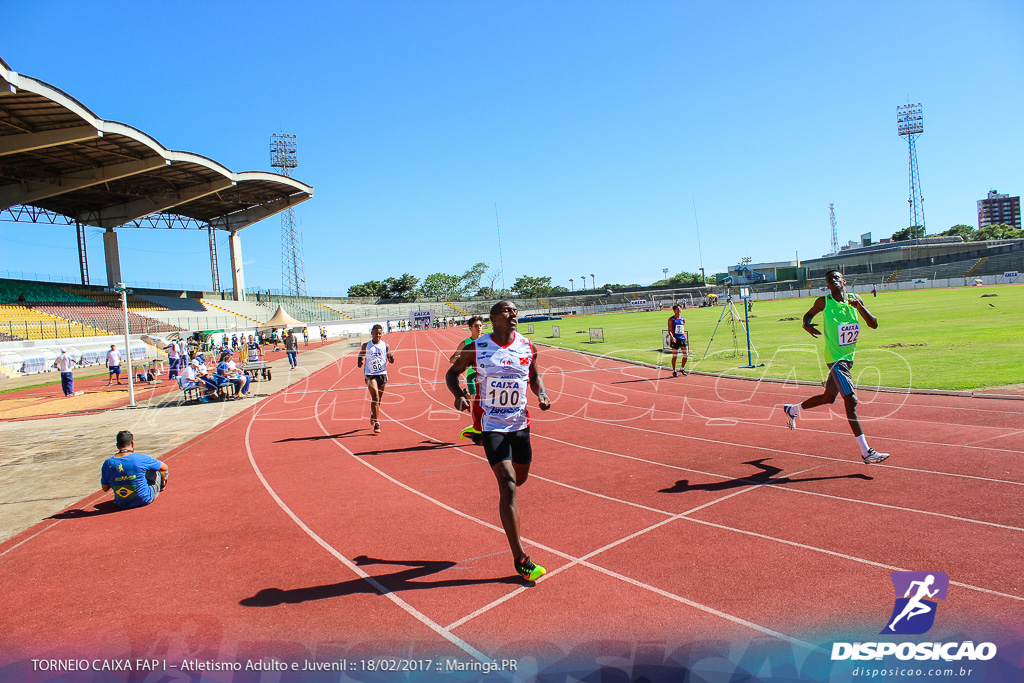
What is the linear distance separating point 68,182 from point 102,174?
11.6 ft

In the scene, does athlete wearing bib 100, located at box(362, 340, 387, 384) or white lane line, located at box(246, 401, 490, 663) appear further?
athlete wearing bib 100, located at box(362, 340, 387, 384)

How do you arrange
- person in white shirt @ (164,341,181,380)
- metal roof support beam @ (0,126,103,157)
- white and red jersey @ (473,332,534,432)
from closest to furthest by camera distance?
1. white and red jersey @ (473,332,534,432)
2. person in white shirt @ (164,341,181,380)
3. metal roof support beam @ (0,126,103,157)

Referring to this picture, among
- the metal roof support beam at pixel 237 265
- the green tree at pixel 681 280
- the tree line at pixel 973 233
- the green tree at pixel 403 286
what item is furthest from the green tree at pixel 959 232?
the metal roof support beam at pixel 237 265

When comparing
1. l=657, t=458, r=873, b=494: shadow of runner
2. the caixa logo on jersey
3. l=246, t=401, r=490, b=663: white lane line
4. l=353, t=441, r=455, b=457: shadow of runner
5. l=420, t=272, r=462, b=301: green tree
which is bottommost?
the caixa logo on jersey

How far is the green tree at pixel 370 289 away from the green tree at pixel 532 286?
27.5 metres

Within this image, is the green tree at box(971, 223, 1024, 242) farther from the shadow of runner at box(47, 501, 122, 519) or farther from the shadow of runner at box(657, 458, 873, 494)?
the shadow of runner at box(47, 501, 122, 519)

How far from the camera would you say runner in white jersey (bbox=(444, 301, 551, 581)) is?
4.16 m

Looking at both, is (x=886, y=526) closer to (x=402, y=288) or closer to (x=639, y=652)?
(x=639, y=652)

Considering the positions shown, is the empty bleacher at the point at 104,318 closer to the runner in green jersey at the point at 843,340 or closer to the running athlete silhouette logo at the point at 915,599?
the runner in green jersey at the point at 843,340

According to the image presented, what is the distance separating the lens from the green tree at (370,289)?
11444 centimetres

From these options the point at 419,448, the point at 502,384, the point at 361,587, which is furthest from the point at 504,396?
the point at 419,448

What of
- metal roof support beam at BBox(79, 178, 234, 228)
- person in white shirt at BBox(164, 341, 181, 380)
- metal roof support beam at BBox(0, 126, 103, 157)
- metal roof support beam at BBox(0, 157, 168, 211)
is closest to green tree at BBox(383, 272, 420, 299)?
metal roof support beam at BBox(79, 178, 234, 228)

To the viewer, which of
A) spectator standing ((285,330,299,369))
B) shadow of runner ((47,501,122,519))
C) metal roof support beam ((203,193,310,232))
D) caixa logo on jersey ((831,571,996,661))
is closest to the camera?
caixa logo on jersey ((831,571,996,661))

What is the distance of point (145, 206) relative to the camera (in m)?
50.5
